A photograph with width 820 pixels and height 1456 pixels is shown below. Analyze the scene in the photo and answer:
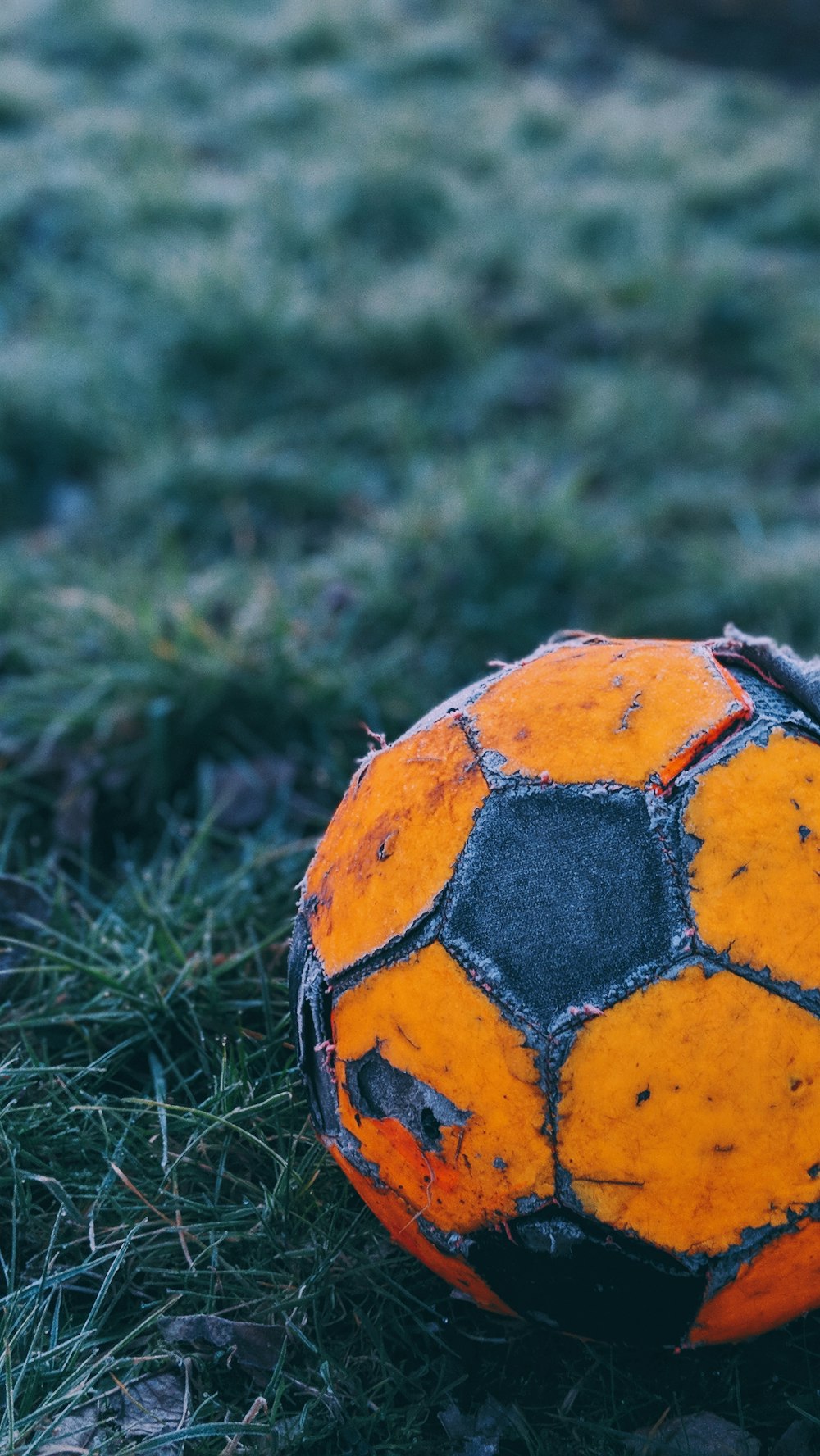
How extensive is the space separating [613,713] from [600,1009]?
1.18ft

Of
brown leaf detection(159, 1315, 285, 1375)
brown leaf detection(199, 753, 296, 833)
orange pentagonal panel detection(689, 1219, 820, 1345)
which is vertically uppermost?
orange pentagonal panel detection(689, 1219, 820, 1345)

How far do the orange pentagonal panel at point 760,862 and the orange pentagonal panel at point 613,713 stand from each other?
0.19 feet

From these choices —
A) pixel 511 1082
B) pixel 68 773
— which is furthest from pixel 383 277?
pixel 511 1082

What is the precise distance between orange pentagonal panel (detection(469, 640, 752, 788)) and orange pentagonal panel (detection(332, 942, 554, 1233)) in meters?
0.27

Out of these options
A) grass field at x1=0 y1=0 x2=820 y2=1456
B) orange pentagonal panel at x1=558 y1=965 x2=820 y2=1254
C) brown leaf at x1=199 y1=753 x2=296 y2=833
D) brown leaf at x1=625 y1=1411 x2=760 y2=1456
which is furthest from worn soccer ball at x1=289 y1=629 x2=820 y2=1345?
brown leaf at x1=199 y1=753 x2=296 y2=833

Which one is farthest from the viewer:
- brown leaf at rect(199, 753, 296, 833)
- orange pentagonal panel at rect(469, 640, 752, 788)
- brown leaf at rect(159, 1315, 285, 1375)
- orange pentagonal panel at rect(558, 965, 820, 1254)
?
brown leaf at rect(199, 753, 296, 833)

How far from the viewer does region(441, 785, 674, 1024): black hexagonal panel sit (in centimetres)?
128

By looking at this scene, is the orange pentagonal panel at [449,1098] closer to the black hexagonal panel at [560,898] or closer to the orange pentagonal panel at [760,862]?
the black hexagonal panel at [560,898]

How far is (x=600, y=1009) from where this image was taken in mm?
1259

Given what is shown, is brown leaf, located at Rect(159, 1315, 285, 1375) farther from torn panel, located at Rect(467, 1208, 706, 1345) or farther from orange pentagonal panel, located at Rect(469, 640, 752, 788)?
orange pentagonal panel, located at Rect(469, 640, 752, 788)

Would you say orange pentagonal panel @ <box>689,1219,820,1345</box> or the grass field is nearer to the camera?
orange pentagonal panel @ <box>689,1219,820,1345</box>

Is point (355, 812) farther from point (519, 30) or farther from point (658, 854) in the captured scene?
point (519, 30)

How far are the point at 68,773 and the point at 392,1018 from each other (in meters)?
1.44

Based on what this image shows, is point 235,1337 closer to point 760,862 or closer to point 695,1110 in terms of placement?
point 695,1110
